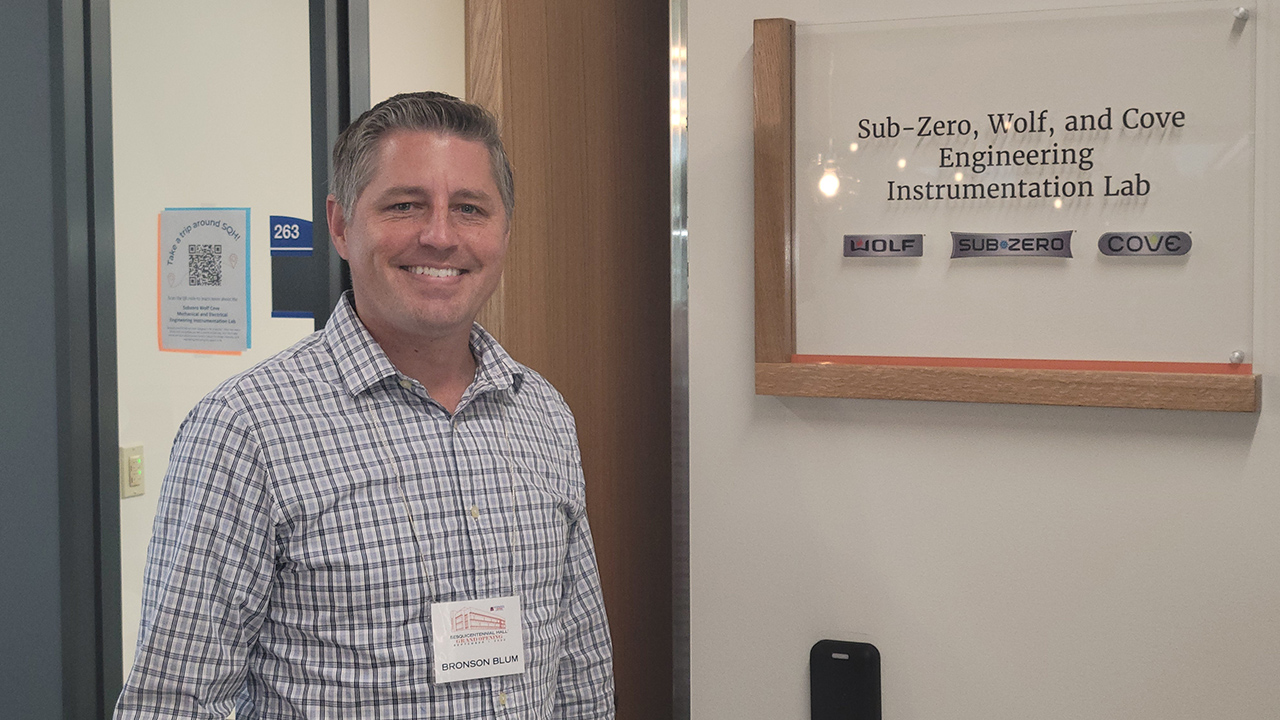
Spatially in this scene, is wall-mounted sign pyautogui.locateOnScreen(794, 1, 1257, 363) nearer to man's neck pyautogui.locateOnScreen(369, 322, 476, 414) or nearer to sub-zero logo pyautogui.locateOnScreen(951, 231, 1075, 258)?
sub-zero logo pyautogui.locateOnScreen(951, 231, 1075, 258)

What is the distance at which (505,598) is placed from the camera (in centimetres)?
119

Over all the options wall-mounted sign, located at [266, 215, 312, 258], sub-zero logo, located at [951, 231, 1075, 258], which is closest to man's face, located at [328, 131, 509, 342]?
sub-zero logo, located at [951, 231, 1075, 258]

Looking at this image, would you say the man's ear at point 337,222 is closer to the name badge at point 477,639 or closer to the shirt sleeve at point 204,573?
the shirt sleeve at point 204,573

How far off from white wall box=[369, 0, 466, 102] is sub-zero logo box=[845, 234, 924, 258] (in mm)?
1864

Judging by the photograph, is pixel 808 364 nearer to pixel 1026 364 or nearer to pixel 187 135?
pixel 1026 364

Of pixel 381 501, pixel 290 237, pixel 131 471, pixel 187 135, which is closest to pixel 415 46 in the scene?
pixel 187 135

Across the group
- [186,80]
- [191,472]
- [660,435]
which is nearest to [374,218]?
[191,472]

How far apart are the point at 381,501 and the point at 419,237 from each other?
29 cm

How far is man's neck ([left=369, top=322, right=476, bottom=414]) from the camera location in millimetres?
1244

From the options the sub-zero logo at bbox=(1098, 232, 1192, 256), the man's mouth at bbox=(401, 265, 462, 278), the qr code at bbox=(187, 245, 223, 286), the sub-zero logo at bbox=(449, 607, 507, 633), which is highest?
the qr code at bbox=(187, 245, 223, 286)

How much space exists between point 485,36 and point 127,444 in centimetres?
188

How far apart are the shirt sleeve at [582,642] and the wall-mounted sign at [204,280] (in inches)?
54.6

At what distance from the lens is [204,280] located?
2521 mm

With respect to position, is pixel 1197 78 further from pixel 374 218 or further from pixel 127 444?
pixel 127 444
